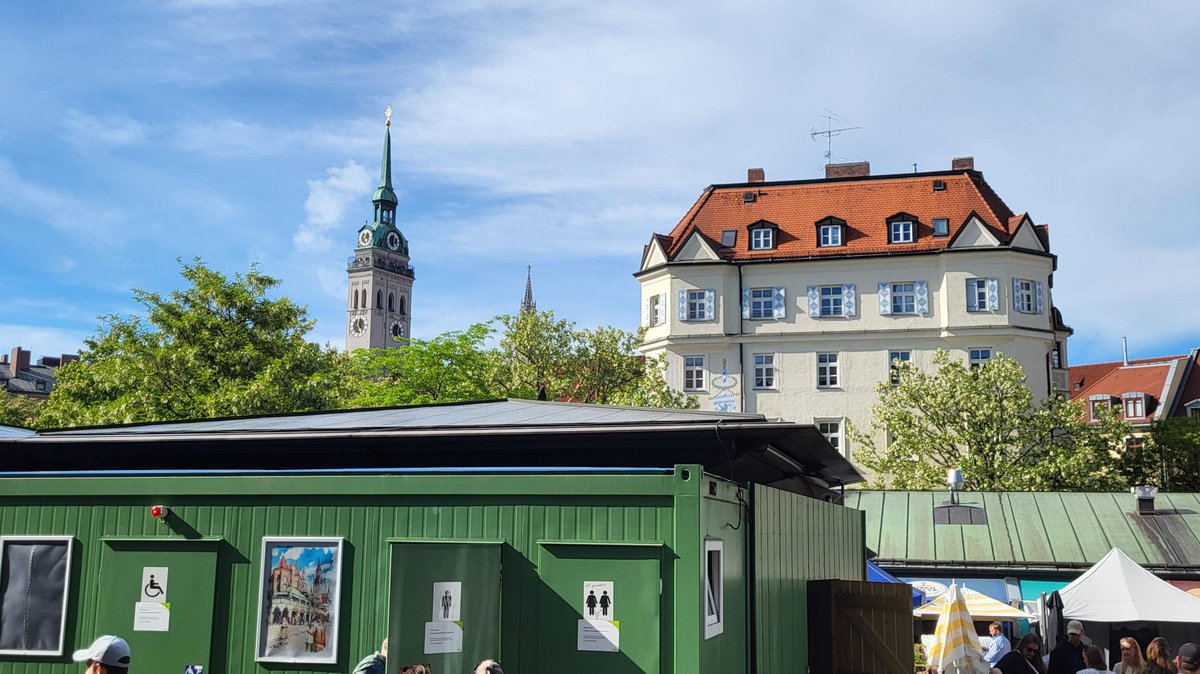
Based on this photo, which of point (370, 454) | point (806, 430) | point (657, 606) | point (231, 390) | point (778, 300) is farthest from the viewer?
point (778, 300)

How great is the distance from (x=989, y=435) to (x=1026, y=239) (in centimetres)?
1224

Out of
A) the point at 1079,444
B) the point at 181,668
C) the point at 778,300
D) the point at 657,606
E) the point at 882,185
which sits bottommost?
the point at 181,668

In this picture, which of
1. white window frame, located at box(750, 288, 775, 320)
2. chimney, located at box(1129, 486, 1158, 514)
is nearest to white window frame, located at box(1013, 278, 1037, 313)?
white window frame, located at box(750, 288, 775, 320)

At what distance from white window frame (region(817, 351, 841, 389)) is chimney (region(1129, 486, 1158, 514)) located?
80.2ft

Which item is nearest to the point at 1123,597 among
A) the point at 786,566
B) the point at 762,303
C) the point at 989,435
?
the point at 786,566

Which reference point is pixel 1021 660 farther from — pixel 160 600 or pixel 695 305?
pixel 695 305

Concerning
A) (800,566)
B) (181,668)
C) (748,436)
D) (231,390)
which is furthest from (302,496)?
(231,390)

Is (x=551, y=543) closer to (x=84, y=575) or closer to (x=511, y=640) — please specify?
(x=511, y=640)

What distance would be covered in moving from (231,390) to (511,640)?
A: 91.8ft

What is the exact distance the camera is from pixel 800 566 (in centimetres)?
1330

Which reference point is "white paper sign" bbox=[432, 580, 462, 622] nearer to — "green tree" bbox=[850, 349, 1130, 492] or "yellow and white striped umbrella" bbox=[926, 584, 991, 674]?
"yellow and white striped umbrella" bbox=[926, 584, 991, 674]

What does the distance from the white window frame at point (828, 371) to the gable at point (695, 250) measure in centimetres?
714

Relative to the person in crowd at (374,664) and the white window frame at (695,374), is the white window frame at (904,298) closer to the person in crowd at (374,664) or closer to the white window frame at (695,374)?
the white window frame at (695,374)

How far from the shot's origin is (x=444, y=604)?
904 centimetres
